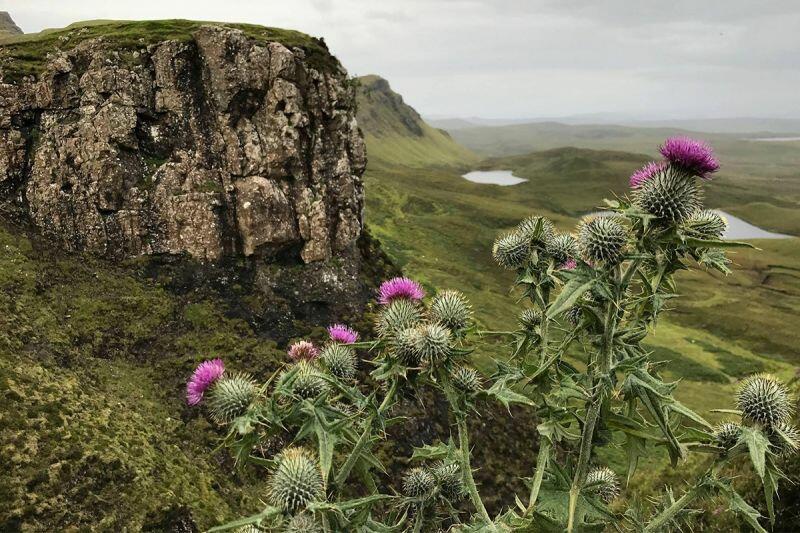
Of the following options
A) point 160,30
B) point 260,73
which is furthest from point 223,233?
point 160,30

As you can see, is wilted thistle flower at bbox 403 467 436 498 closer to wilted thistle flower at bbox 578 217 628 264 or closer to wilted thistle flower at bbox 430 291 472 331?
wilted thistle flower at bbox 430 291 472 331

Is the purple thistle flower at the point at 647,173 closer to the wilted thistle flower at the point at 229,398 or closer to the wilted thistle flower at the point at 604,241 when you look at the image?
the wilted thistle flower at the point at 604,241

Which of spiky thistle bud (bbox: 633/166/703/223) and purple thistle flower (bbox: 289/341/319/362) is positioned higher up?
spiky thistle bud (bbox: 633/166/703/223)

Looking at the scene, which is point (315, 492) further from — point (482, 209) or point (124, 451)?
point (482, 209)

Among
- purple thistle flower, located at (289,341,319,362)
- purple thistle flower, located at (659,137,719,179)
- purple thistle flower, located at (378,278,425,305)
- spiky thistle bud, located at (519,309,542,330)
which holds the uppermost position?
Result: purple thistle flower, located at (659,137,719,179)

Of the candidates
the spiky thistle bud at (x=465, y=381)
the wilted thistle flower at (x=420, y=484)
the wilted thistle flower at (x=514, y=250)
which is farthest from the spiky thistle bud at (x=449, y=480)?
the wilted thistle flower at (x=514, y=250)

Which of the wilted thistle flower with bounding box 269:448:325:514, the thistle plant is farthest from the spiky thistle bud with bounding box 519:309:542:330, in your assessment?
the wilted thistle flower with bounding box 269:448:325:514
